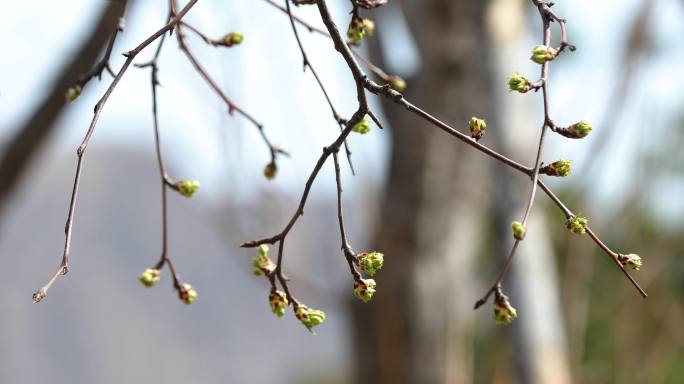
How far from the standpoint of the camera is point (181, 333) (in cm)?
2406

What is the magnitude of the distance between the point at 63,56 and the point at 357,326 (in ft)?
4.25

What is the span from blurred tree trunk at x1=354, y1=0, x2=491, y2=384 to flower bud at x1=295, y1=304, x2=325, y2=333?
1.94 metres

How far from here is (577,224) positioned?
539 millimetres

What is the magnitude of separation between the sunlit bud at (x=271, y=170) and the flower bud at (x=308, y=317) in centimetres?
20

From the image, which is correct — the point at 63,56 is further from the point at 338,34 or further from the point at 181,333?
the point at 181,333

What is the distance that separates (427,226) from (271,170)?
190cm

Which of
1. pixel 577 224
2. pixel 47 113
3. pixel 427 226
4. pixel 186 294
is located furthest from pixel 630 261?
pixel 427 226

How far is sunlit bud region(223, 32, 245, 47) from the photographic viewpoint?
729 mm

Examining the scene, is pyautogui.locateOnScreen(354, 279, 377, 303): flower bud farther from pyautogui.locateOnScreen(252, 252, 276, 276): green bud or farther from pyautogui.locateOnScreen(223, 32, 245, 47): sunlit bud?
pyautogui.locateOnScreen(223, 32, 245, 47): sunlit bud

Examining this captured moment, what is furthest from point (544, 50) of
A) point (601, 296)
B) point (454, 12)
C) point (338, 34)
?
point (601, 296)

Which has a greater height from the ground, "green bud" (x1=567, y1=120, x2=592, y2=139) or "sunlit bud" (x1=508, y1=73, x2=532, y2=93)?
"sunlit bud" (x1=508, y1=73, x2=532, y2=93)

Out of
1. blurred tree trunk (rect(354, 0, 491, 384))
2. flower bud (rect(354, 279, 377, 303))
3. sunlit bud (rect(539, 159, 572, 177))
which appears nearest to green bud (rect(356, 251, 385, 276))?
flower bud (rect(354, 279, 377, 303))

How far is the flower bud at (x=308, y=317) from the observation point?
22.4 inches

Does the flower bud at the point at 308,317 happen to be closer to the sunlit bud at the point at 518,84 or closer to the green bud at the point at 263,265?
the green bud at the point at 263,265
